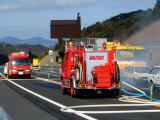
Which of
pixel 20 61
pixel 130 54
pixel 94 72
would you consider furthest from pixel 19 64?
pixel 94 72

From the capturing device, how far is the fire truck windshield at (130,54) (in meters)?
35.2

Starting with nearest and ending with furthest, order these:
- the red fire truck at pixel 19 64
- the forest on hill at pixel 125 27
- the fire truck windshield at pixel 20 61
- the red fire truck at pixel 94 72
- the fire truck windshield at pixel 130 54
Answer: the red fire truck at pixel 94 72
the fire truck windshield at pixel 130 54
the red fire truck at pixel 19 64
the fire truck windshield at pixel 20 61
the forest on hill at pixel 125 27

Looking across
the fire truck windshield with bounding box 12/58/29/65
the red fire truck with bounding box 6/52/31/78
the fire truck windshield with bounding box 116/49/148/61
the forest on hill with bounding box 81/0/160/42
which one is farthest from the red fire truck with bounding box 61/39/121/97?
the forest on hill with bounding box 81/0/160/42

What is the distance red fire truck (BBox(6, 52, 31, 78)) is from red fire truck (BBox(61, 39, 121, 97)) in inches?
1034

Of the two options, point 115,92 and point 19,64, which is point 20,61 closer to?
point 19,64

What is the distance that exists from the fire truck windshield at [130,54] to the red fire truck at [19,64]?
642 inches

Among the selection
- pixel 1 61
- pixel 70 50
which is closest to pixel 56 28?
pixel 1 61

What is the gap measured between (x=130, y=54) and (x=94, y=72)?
14.1 m

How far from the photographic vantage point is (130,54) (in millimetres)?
35562

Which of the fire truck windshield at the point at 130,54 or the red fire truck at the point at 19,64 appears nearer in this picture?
the fire truck windshield at the point at 130,54

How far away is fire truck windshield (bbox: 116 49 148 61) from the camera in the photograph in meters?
35.2

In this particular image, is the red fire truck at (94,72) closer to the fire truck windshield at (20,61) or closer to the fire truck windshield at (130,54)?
the fire truck windshield at (130,54)

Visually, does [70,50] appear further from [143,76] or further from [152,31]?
[152,31]

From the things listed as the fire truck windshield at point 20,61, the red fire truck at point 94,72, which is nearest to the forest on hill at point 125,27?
the fire truck windshield at point 20,61
